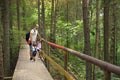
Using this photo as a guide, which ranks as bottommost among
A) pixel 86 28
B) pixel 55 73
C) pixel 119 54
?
pixel 119 54

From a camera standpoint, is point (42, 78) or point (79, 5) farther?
point (79, 5)

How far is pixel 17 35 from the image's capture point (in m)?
22.3

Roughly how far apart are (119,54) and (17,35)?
60.7ft

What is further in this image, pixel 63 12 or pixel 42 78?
pixel 63 12

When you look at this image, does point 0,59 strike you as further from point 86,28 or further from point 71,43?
point 71,43

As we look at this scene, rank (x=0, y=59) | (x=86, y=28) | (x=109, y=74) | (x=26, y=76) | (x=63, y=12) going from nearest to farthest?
(x=109, y=74)
(x=0, y=59)
(x=26, y=76)
(x=86, y=28)
(x=63, y=12)

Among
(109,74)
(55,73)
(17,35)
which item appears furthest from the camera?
(17,35)

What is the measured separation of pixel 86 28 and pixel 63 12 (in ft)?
110

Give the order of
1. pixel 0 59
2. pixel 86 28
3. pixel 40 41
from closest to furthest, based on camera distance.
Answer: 1. pixel 0 59
2. pixel 86 28
3. pixel 40 41

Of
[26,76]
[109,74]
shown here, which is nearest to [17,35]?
[26,76]

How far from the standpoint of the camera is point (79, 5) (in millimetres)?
47438

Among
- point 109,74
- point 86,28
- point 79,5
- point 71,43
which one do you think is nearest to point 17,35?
point 86,28

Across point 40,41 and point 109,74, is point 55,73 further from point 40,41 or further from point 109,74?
point 109,74

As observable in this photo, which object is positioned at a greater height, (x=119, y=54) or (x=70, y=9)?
(x=70, y=9)
